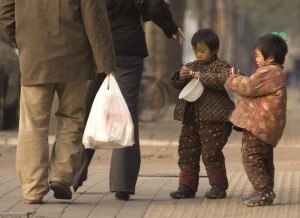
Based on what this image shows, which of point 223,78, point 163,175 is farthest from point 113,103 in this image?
point 163,175

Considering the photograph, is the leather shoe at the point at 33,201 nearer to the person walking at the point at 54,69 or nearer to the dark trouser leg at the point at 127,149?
the person walking at the point at 54,69

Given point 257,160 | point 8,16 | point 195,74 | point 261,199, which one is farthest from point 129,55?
point 261,199

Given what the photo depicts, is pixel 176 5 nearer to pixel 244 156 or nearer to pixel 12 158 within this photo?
pixel 12 158

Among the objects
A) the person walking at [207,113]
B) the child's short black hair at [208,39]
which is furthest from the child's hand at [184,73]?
the child's short black hair at [208,39]

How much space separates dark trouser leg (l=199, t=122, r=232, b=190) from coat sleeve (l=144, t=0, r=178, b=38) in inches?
29.0

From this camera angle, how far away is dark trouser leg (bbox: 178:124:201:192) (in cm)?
838

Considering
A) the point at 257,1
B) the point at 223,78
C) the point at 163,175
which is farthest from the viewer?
the point at 257,1

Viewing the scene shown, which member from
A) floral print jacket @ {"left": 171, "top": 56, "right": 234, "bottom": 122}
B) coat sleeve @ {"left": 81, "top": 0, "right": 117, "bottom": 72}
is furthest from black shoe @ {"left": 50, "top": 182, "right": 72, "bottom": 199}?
floral print jacket @ {"left": 171, "top": 56, "right": 234, "bottom": 122}

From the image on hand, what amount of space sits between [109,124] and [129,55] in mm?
864

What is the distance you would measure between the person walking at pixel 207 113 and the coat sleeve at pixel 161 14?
0.22 meters

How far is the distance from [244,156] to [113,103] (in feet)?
3.30

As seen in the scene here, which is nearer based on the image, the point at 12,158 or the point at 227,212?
the point at 227,212

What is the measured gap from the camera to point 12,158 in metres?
12.9

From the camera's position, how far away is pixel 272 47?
25.8ft
